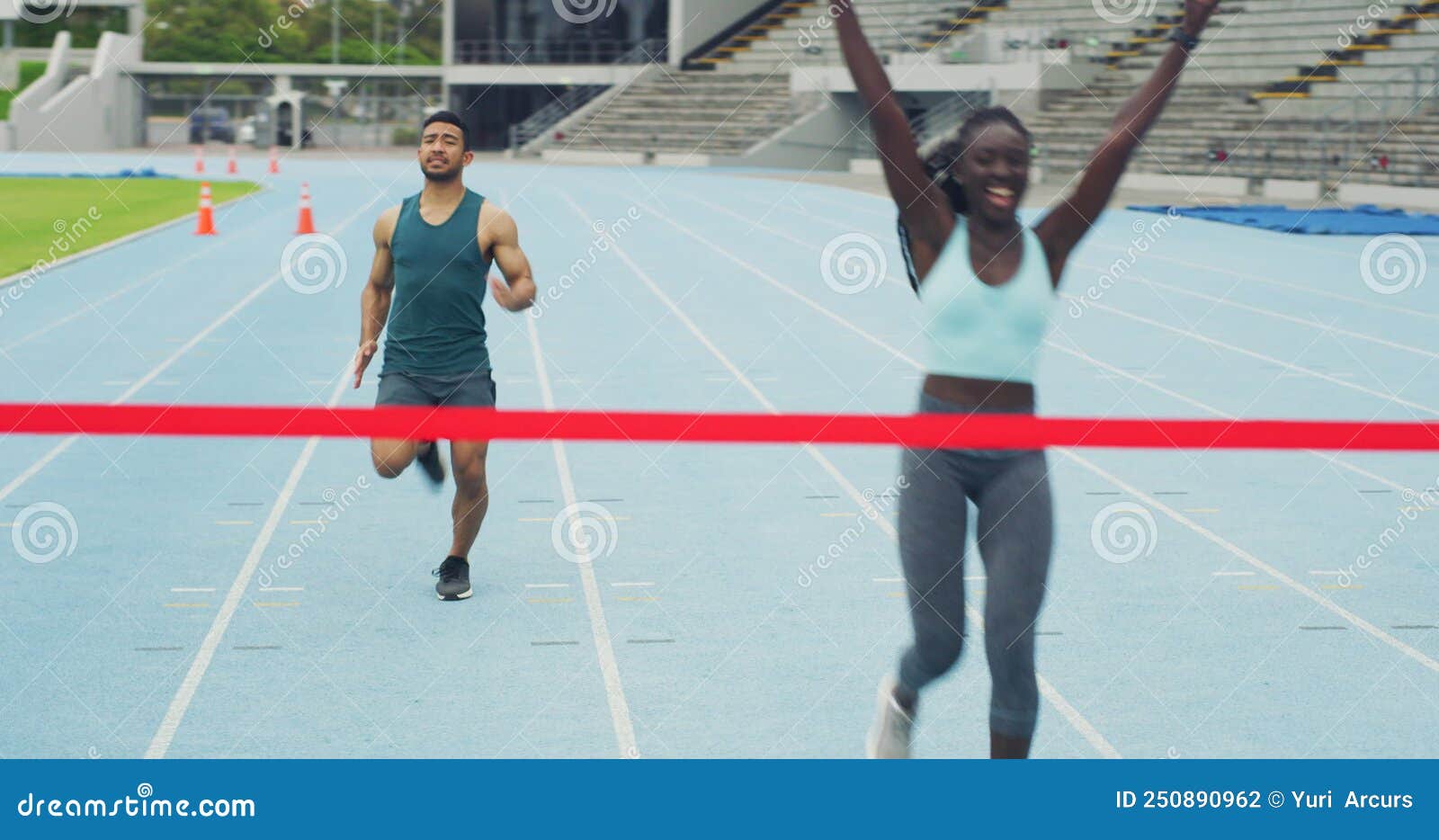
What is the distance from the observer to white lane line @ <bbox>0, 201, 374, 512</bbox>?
8570mm

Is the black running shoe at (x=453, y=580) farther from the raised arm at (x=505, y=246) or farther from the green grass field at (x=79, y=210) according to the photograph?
the green grass field at (x=79, y=210)

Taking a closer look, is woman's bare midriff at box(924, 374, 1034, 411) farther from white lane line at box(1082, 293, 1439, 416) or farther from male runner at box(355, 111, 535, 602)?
white lane line at box(1082, 293, 1439, 416)

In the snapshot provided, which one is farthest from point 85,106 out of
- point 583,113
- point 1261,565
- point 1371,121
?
point 1261,565

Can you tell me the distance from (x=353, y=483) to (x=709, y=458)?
1.98 meters

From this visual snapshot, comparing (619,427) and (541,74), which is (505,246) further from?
(541,74)

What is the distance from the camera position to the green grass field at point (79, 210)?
2042 centimetres

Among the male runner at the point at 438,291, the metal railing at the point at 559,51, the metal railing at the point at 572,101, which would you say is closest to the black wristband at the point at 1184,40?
the male runner at the point at 438,291

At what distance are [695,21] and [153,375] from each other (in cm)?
5185

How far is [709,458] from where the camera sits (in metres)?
9.51

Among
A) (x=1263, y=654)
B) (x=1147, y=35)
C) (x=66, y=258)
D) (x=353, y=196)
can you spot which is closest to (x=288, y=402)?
(x=1263, y=654)

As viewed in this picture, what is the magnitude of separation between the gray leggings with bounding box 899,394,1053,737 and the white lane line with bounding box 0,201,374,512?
10.6ft

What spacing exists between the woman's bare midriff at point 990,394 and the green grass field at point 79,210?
49.7ft

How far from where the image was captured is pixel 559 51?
6244 cm

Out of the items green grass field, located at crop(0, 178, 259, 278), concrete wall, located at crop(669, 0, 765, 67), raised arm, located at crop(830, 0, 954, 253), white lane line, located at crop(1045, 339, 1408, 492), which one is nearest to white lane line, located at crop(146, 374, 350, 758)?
raised arm, located at crop(830, 0, 954, 253)
